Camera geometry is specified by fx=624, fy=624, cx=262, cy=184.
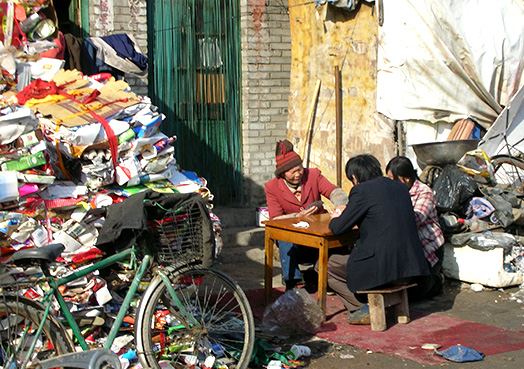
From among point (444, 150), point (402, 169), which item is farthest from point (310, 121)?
→ point (402, 169)

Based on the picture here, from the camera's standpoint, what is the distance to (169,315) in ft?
15.1

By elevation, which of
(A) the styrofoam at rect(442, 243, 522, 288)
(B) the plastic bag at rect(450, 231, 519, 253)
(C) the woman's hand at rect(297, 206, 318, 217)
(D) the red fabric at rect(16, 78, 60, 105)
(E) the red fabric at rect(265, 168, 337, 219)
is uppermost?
(D) the red fabric at rect(16, 78, 60, 105)

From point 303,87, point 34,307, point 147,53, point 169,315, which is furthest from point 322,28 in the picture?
point 34,307

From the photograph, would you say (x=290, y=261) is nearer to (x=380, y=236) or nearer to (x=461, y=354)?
(x=380, y=236)

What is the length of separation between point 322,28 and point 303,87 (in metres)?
0.87

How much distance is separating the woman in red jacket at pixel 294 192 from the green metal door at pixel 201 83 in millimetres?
2794

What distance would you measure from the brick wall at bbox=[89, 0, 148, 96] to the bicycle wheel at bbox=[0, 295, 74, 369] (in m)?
5.00

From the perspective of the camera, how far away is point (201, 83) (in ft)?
29.3

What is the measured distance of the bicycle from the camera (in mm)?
3619

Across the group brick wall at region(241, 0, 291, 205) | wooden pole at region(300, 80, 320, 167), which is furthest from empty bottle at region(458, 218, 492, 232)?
brick wall at region(241, 0, 291, 205)

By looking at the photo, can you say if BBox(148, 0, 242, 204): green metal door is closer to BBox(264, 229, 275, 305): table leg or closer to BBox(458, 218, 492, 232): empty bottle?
BBox(264, 229, 275, 305): table leg

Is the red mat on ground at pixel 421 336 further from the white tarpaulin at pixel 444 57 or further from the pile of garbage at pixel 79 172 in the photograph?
the white tarpaulin at pixel 444 57

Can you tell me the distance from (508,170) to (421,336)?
3.47 meters

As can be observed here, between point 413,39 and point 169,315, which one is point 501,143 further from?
point 169,315
